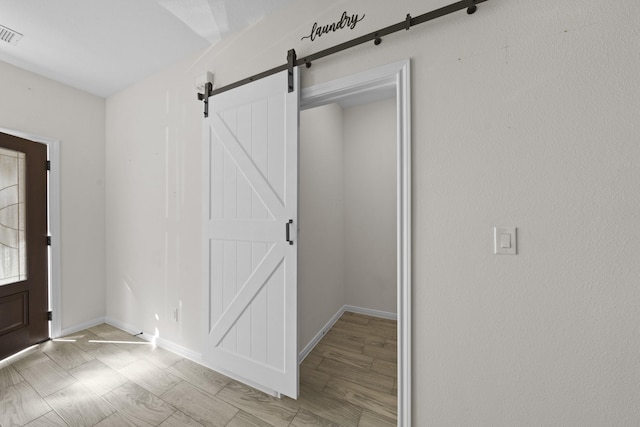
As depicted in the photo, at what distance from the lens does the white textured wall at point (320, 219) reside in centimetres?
227

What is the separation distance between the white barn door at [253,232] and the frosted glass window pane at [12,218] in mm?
1953

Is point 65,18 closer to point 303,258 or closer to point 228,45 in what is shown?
point 228,45

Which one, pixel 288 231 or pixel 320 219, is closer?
pixel 288 231

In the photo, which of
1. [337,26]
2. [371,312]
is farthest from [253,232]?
[371,312]

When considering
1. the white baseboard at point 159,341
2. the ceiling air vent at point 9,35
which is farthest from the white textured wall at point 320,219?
the ceiling air vent at point 9,35

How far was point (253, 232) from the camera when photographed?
1747 millimetres

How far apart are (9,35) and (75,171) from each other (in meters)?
1.26

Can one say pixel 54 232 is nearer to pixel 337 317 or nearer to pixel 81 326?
pixel 81 326

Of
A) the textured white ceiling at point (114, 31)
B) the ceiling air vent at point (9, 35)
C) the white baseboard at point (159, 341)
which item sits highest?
the textured white ceiling at point (114, 31)

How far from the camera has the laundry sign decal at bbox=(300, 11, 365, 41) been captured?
57.5 inches
